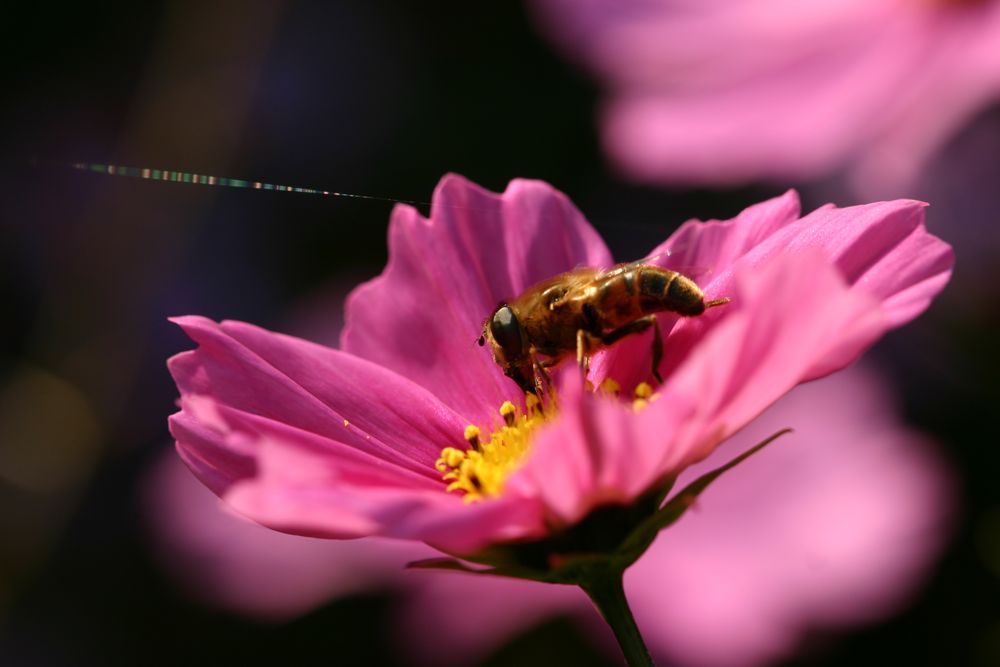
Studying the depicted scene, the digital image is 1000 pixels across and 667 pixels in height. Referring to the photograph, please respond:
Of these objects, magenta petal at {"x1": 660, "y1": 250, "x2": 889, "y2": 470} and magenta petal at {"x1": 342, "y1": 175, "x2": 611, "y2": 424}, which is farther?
magenta petal at {"x1": 342, "y1": 175, "x2": 611, "y2": 424}

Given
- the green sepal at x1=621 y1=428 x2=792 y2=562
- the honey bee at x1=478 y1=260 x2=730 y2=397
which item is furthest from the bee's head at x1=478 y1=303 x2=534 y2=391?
the green sepal at x1=621 y1=428 x2=792 y2=562

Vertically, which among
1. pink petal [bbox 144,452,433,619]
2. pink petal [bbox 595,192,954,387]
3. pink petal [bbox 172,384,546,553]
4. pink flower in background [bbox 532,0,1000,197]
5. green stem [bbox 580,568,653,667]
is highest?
pink flower in background [bbox 532,0,1000,197]

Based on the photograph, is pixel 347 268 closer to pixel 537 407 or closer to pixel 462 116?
pixel 462 116

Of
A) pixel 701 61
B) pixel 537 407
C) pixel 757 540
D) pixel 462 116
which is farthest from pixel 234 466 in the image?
pixel 462 116

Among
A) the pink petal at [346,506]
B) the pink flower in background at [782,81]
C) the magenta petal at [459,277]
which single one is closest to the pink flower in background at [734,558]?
the pink flower in background at [782,81]

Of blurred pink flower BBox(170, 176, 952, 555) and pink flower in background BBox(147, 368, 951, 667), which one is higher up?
blurred pink flower BBox(170, 176, 952, 555)

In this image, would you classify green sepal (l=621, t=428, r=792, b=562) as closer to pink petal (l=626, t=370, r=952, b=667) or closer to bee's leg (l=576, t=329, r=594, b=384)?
bee's leg (l=576, t=329, r=594, b=384)

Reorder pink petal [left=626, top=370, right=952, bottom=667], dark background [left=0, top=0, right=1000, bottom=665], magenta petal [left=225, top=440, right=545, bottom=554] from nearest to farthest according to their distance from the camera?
magenta petal [left=225, top=440, right=545, bottom=554] < pink petal [left=626, top=370, right=952, bottom=667] < dark background [left=0, top=0, right=1000, bottom=665]
